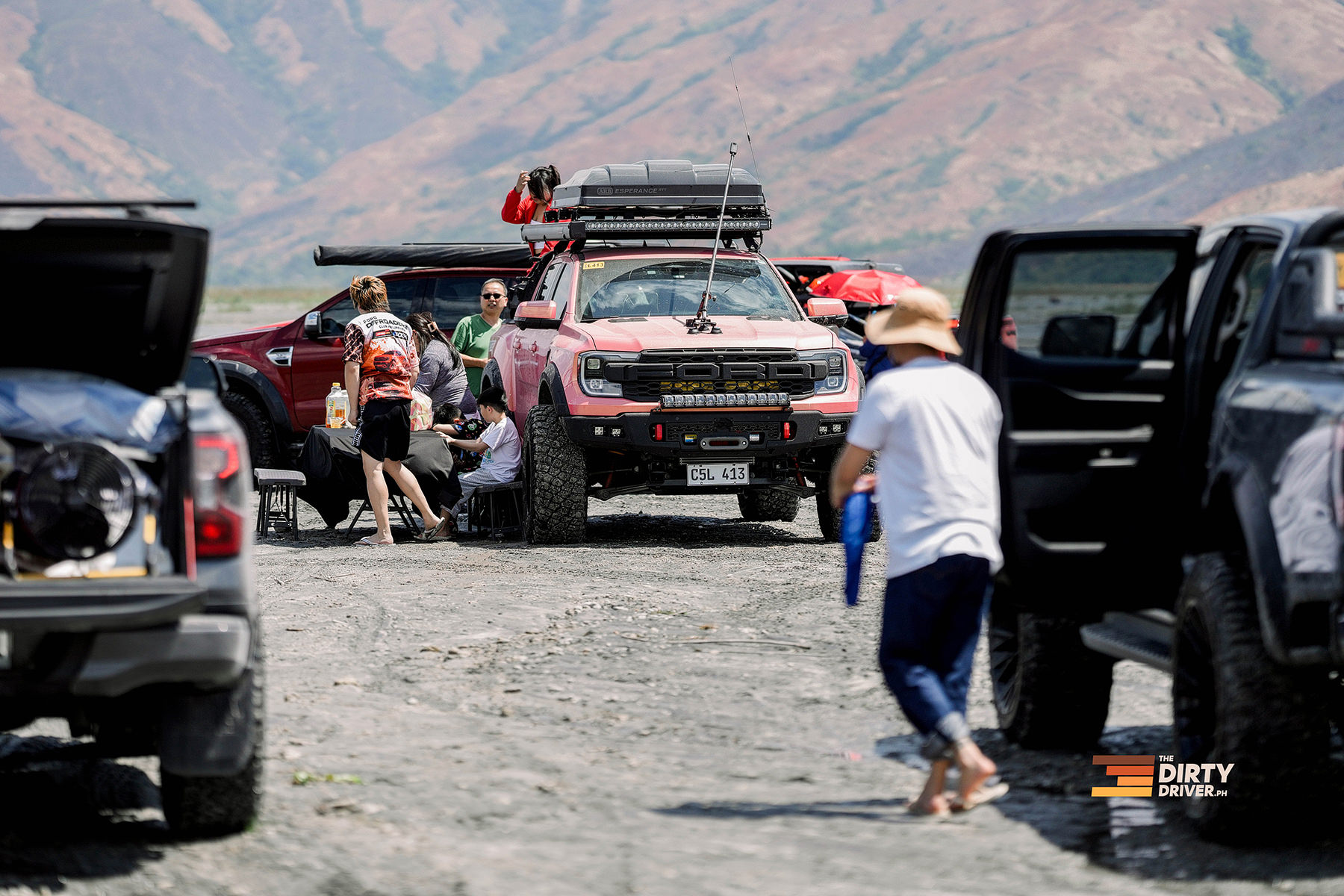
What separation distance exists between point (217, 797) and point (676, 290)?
8.56 m

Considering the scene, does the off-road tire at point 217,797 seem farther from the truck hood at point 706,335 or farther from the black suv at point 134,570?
the truck hood at point 706,335

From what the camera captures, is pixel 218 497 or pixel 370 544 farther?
pixel 370 544

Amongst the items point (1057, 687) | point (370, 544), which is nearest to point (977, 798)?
point (1057, 687)

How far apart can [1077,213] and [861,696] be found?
581ft

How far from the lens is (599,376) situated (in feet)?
40.3

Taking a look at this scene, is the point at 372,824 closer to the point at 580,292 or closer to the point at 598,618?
the point at 598,618

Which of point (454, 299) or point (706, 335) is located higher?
point (454, 299)

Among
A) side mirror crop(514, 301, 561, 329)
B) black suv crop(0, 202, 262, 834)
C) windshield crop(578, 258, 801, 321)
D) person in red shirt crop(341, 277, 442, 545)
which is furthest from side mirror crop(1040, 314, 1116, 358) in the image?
windshield crop(578, 258, 801, 321)

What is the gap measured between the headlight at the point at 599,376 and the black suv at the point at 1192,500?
19.0 ft

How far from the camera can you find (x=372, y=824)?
Result: 5.40 metres

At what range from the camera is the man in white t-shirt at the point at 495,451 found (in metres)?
13.0

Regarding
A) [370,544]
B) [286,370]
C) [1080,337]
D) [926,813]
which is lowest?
[926,813]

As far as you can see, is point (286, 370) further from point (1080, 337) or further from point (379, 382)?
point (1080, 337)

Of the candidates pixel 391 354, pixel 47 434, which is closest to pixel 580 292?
pixel 391 354
